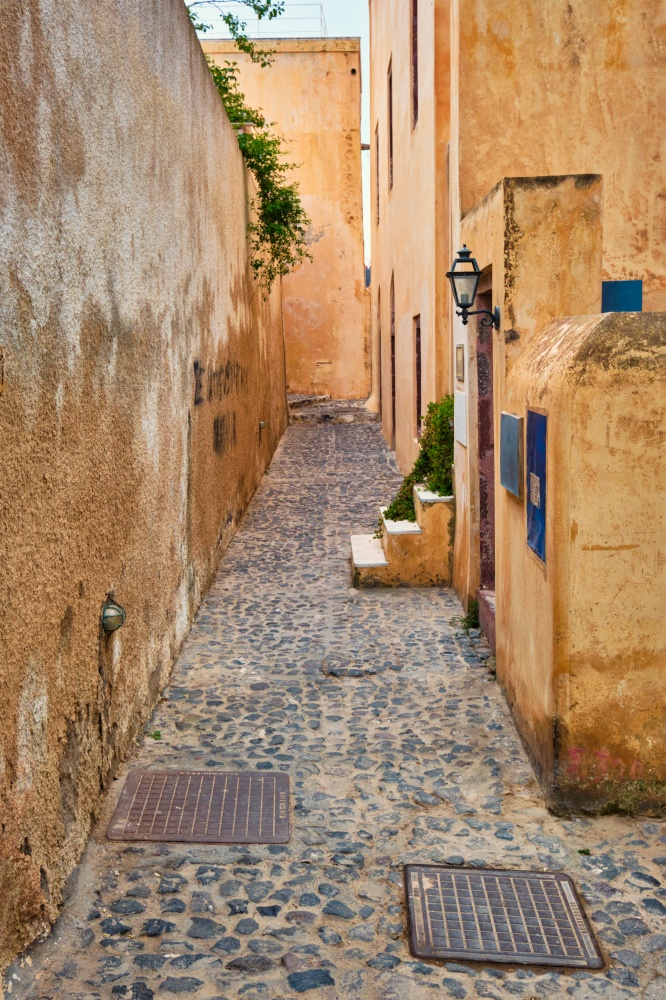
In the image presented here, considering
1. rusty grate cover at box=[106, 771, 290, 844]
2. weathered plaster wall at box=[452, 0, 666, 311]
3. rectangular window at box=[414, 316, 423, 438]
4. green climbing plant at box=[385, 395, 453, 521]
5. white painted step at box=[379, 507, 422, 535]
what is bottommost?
rusty grate cover at box=[106, 771, 290, 844]

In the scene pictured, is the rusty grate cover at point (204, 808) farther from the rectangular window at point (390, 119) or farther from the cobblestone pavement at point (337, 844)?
the rectangular window at point (390, 119)

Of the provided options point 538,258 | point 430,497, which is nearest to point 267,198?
point 430,497

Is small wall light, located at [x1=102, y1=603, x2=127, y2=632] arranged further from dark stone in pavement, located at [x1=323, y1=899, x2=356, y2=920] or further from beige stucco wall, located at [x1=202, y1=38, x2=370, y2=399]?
beige stucco wall, located at [x1=202, y1=38, x2=370, y2=399]

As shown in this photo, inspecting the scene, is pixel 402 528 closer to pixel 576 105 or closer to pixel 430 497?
pixel 430 497

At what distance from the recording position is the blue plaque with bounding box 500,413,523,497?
5102 mm

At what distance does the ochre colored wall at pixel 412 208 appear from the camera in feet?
29.9

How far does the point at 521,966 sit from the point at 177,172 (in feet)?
18.1

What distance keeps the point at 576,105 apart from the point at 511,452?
3.74 metres

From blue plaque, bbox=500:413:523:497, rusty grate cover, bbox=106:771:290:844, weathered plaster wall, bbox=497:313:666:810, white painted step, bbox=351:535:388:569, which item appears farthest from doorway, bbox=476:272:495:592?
rusty grate cover, bbox=106:771:290:844

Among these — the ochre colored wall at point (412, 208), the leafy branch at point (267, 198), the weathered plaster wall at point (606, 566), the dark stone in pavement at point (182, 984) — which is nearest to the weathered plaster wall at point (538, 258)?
the weathered plaster wall at point (606, 566)

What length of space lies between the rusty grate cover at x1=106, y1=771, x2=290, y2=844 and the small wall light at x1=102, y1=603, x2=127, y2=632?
0.84m

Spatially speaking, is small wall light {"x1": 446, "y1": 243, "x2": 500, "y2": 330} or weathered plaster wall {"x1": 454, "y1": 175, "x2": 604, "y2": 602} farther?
small wall light {"x1": 446, "y1": 243, "x2": 500, "y2": 330}

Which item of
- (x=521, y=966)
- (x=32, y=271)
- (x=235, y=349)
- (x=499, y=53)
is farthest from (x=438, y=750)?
(x=235, y=349)

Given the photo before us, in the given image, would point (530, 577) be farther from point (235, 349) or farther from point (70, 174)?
point (235, 349)
